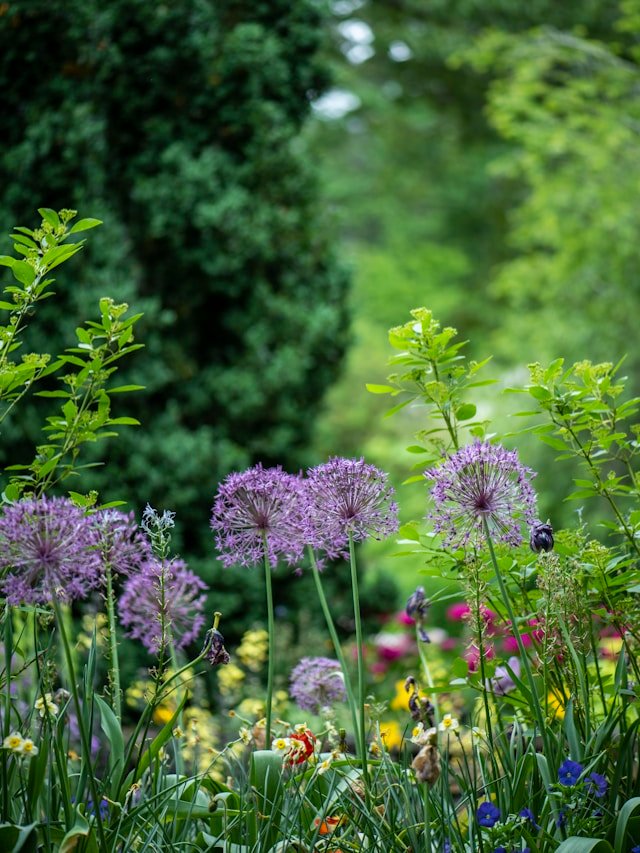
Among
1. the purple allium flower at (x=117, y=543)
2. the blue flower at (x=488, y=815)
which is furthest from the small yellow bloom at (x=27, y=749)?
the blue flower at (x=488, y=815)

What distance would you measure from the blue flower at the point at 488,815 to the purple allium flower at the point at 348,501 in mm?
497

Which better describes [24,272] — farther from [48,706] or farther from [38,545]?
[48,706]

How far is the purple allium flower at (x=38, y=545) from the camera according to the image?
4.76 ft

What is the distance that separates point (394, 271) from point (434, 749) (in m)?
15.0

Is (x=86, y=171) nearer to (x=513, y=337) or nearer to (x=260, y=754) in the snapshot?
(x=260, y=754)

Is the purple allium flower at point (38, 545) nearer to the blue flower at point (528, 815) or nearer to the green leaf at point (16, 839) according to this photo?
the green leaf at point (16, 839)

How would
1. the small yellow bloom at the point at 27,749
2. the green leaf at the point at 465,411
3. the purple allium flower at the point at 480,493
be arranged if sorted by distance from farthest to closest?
the green leaf at the point at 465,411, the purple allium flower at the point at 480,493, the small yellow bloom at the point at 27,749

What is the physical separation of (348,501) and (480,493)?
24 cm

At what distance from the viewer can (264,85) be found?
552 centimetres

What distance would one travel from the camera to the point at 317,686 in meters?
2.19

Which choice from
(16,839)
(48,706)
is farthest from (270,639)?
(16,839)

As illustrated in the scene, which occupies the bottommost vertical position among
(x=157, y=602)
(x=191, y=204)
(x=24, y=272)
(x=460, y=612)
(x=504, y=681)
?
(x=460, y=612)

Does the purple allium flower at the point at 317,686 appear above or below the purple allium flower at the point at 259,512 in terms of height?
below

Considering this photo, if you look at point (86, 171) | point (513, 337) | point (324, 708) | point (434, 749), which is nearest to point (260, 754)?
point (434, 749)
